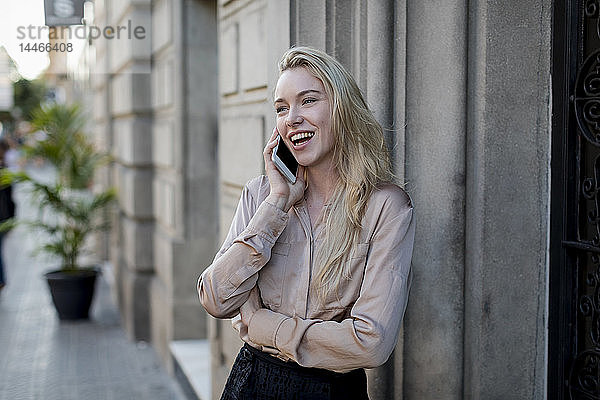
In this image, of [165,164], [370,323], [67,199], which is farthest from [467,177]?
[67,199]

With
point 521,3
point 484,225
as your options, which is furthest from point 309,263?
point 521,3

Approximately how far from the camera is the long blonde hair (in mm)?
2406

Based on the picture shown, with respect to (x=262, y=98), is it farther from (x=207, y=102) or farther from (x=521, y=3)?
(x=207, y=102)

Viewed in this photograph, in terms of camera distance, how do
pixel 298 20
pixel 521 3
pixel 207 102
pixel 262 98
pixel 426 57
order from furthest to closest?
1. pixel 207 102
2. pixel 262 98
3. pixel 298 20
4. pixel 426 57
5. pixel 521 3

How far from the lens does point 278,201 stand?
2.51m

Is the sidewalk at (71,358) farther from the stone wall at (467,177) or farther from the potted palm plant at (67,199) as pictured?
the stone wall at (467,177)

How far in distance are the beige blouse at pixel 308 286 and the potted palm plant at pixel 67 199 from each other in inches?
264

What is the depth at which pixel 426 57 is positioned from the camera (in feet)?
10.2

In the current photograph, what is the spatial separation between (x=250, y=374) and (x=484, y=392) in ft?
3.13

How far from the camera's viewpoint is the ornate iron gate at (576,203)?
8.97 feet

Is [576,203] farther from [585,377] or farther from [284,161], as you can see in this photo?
[284,161]

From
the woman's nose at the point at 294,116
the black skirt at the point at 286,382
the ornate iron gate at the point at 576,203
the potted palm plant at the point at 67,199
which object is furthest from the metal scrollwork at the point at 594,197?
the potted palm plant at the point at 67,199

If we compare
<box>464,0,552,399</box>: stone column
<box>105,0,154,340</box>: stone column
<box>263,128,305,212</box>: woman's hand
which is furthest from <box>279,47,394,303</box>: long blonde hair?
<box>105,0,154,340</box>: stone column

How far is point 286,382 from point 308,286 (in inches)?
12.2
